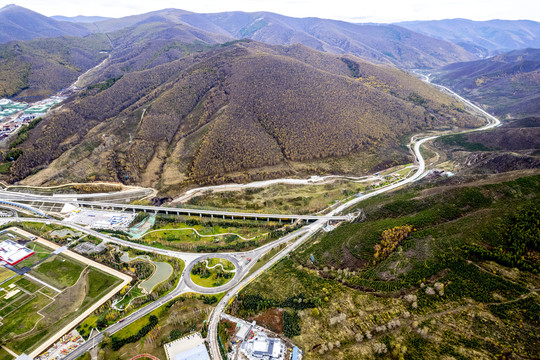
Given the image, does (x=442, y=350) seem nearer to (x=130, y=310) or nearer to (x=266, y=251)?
(x=266, y=251)

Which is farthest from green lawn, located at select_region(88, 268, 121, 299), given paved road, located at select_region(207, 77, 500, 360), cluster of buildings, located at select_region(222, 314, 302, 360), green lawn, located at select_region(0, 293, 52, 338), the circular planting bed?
cluster of buildings, located at select_region(222, 314, 302, 360)

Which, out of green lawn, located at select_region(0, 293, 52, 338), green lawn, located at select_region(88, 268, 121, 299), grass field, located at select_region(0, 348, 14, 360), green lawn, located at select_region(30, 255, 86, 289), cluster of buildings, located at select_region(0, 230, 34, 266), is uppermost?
green lawn, located at select_region(88, 268, 121, 299)

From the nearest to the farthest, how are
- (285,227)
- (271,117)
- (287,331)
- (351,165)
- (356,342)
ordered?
1. (356,342)
2. (287,331)
3. (285,227)
4. (351,165)
5. (271,117)

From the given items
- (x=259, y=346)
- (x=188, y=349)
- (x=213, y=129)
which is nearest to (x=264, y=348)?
(x=259, y=346)

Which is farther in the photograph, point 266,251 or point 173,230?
point 173,230

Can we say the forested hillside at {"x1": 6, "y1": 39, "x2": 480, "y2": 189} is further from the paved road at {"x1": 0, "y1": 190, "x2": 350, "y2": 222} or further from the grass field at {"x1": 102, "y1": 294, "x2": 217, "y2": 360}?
the grass field at {"x1": 102, "y1": 294, "x2": 217, "y2": 360}

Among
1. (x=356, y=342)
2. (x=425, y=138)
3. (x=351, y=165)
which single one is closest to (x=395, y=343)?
(x=356, y=342)

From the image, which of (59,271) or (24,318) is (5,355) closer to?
(24,318)
